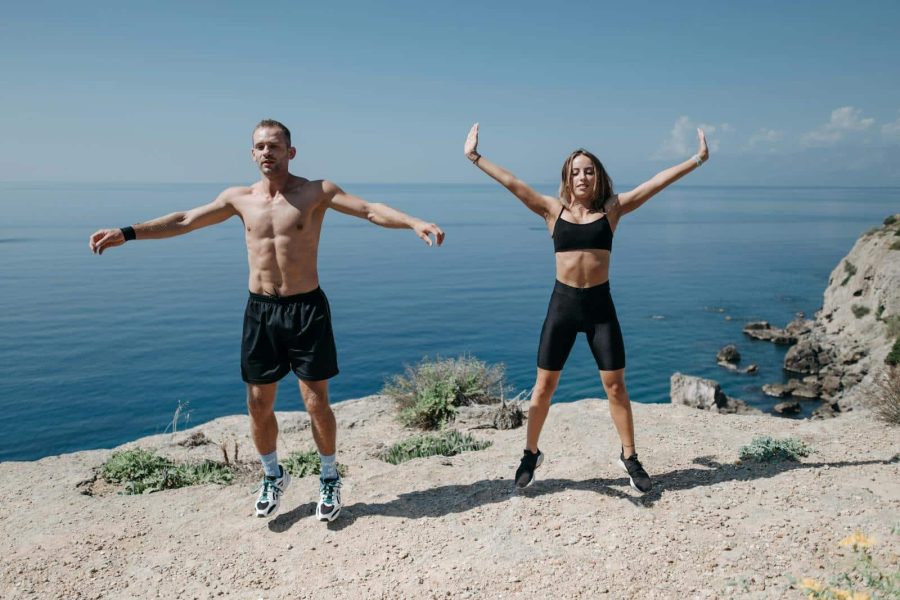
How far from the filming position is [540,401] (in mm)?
5516

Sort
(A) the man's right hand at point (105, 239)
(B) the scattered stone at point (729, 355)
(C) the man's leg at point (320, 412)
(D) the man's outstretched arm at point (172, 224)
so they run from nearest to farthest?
(A) the man's right hand at point (105, 239) < (D) the man's outstretched arm at point (172, 224) < (C) the man's leg at point (320, 412) < (B) the scattered stone at point (729, 355)

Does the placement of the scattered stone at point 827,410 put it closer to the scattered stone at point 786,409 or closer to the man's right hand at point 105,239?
the scattered stone at point 786,409

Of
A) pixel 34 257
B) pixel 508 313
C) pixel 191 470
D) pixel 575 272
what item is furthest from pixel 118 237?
pixel 34 257

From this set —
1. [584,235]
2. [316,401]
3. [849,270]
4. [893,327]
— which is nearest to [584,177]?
[584,235]

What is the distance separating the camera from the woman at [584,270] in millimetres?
5270

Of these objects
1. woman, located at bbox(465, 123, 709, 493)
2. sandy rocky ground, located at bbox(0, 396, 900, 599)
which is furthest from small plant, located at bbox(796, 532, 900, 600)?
woman, located at bbox(465, 123, 709, 493)

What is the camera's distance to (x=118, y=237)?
493 cm

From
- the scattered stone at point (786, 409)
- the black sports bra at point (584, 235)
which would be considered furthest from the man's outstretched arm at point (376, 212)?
the scattered stone at point (786, 409)

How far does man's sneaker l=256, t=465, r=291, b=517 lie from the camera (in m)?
5.47

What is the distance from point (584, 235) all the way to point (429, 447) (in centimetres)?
341

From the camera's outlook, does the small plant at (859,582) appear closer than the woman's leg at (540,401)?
Yes

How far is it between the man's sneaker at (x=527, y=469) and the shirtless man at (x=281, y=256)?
63.1 inches

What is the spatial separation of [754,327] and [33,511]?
3630cm

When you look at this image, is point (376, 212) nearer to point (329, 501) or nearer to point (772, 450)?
point (329, 501)
